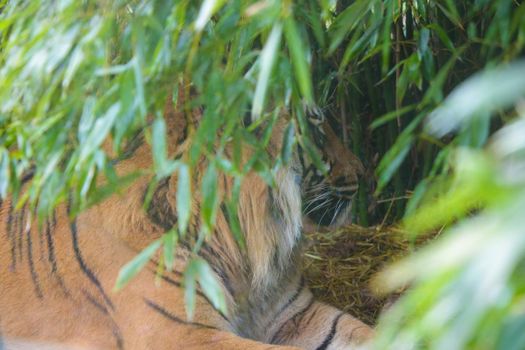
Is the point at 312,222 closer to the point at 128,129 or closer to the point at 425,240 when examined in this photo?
the point at 425,240

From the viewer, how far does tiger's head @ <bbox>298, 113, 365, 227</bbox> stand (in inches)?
111

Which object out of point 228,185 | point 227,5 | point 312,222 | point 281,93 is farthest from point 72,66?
point 312,222

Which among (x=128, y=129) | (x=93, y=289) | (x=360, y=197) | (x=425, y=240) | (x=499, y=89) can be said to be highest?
(x=499, y=89)

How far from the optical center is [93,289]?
2.62 meters

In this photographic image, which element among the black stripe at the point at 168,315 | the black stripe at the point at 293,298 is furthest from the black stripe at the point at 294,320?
the black stripe at the point at 168,315

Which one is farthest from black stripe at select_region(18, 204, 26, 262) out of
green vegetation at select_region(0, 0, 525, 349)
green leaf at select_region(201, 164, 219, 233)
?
green leaf at select_region(201, 164, 219, 233)

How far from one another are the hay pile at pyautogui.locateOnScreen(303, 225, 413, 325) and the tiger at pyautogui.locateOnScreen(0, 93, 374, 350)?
0.63m

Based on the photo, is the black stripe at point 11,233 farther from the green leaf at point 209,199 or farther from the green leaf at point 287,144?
the green leaf at point 209,199

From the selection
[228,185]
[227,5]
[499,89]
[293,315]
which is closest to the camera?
[499,89]

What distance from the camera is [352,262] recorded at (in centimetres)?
367

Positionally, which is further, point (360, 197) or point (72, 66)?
point (360, 197)

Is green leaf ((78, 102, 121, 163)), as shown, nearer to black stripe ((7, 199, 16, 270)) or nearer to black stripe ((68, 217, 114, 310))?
black stripe ((68, 217, 114, 310))

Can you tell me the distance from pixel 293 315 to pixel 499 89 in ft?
6.77

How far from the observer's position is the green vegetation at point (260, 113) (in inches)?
36.8
